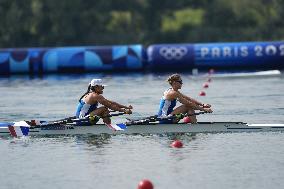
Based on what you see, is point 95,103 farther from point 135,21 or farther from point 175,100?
point 135,21

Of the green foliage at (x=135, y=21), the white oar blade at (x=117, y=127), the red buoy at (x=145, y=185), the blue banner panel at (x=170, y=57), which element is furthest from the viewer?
the green foliage at (x=135, y=21)

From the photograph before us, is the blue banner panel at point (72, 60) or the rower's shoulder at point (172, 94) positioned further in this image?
the blue banner panel at point (72, 60)

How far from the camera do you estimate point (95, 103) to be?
27.5 m

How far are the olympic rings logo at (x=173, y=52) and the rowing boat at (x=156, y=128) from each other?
3476 centimetres

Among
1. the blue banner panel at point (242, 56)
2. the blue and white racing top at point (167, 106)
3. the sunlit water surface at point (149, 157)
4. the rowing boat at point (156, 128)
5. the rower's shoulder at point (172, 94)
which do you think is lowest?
the sunlit water surface at point (149, 157)

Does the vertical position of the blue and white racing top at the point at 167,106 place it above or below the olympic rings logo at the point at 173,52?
below

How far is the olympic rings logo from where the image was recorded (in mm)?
61719

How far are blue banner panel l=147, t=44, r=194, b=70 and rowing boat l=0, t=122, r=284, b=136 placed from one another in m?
34.5

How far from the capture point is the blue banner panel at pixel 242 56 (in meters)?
61.0

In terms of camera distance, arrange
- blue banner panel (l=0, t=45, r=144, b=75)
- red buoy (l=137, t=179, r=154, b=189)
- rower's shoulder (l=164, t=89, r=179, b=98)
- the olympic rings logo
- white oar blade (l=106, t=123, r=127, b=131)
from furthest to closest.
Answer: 1. blue banner panel (l=0, t=45, r=144, b=75)
2. the olympic rings logo
3. rower's shoulder (l=164, t=89, r=179, b=98)
4. white oar blade (l=106, t=123, r=127, b=131)
5. red buoy (l=137, t=179, r=154, b=189)

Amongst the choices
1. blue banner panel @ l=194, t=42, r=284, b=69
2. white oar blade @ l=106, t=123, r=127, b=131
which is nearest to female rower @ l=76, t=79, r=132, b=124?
white oar blade @ l=106, t=123, r=127, b=131

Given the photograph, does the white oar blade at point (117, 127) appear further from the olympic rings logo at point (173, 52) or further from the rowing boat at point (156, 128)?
the olympic rings logo at point (173, 52)

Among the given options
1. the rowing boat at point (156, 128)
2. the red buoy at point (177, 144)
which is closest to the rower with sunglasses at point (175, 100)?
the rowing boat at point (156, 128)

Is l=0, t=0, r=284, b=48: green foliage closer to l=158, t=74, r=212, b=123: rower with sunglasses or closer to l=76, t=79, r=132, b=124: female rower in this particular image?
l=76, t=79, r=132, b=124: female rower
